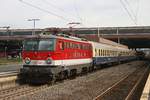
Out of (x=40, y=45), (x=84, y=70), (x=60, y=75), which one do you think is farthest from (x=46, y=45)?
(x=84, y=70)

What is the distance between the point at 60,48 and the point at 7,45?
217 feet

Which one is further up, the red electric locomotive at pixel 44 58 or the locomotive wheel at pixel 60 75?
the red electric locomotive at pixel 44 58

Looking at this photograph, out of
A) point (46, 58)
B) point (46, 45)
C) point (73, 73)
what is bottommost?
point (73, 73)

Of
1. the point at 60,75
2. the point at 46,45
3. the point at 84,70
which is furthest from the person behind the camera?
the point at 84,70

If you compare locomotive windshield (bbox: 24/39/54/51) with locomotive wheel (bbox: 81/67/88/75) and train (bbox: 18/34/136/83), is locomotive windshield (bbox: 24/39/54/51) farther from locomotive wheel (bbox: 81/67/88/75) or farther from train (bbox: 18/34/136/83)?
locomotive wheel (bbox: 81/67/88/75)

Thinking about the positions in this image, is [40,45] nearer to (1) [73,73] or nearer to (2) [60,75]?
(2) [60,75]

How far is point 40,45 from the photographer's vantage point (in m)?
21.4

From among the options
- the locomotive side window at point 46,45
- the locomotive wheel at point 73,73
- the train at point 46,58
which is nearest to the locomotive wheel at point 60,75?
the train at point 46,58

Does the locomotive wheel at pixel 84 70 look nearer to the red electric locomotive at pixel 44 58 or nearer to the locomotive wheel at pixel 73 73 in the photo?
the locomotive wheel at pixel 73 73

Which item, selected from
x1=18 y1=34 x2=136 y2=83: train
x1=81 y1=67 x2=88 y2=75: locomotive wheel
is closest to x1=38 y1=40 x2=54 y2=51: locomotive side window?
x1=18 y1=34 x2=136 y2=83: train

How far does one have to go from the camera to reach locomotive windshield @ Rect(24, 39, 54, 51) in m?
21.2

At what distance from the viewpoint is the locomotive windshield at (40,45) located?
21.2 m

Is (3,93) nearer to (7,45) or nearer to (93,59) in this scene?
(93,59)

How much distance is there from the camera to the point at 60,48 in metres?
21.8
